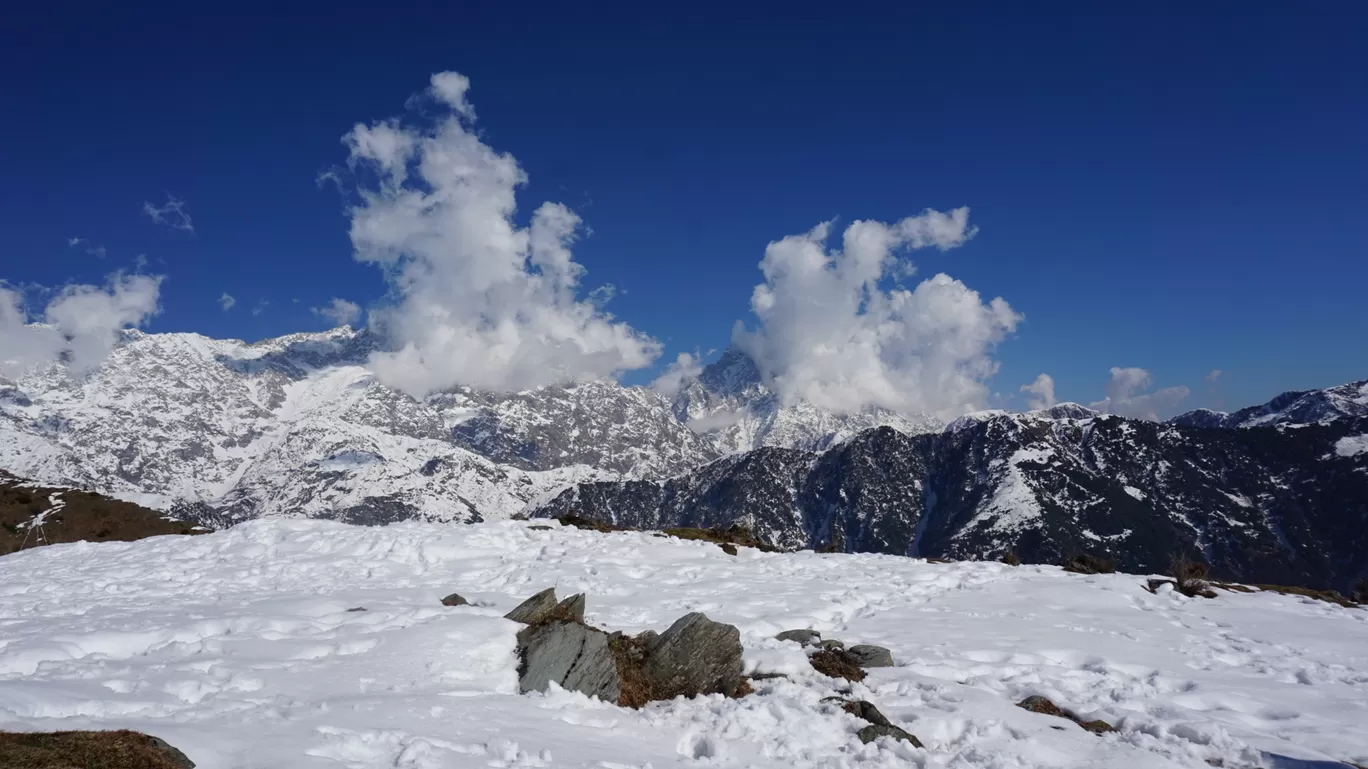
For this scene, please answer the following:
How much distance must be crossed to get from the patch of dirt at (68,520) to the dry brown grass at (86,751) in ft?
109

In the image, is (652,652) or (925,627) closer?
(652,652)

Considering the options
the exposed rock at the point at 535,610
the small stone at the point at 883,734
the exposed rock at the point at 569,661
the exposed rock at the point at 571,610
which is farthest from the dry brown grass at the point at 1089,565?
the exposed rock at the point at 569,661

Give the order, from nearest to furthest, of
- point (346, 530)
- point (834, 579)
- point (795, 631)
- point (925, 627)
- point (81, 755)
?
point (81, 755)
point (795, 631)
point (925, 627)
point (834, 579)
point (346, 530)

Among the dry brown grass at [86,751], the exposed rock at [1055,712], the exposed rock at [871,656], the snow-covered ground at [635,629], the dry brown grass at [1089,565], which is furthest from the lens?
the dry brown grass at [1089,565]

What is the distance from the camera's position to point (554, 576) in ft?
82.3

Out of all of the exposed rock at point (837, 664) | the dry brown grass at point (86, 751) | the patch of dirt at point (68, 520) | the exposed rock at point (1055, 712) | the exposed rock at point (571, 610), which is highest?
the patch of dirt at point (68, 520)

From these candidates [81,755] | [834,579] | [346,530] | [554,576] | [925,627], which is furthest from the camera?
[346,530]

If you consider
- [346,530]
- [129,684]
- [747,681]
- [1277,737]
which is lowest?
[1277,737]

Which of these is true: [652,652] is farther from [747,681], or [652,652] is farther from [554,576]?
[554,576]

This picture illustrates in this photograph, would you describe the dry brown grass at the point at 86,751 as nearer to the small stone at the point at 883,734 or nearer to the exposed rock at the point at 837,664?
the small stone at the point at 883,734

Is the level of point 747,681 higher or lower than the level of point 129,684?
lower

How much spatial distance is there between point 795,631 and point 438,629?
8.89m

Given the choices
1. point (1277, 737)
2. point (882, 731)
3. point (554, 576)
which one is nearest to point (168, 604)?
point (554, 576)

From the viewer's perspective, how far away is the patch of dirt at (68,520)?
38125 mm
